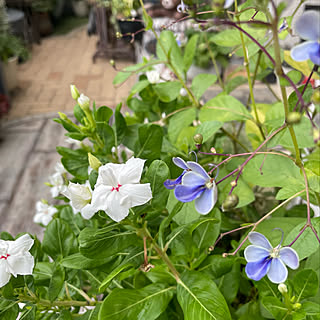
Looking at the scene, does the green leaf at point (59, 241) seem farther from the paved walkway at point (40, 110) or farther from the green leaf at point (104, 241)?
the paved walkway at point (40, 110)

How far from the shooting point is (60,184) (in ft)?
2.63

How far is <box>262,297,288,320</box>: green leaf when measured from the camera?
1.49 feet

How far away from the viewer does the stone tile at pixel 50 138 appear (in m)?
2.02

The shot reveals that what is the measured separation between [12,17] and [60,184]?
3495 mm

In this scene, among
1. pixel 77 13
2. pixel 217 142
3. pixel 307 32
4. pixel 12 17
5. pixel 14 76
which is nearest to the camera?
pixel 307 32

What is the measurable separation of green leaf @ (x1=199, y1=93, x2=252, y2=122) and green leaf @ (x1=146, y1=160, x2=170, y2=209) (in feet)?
0.71

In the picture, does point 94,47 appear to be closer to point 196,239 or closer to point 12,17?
point 12,17

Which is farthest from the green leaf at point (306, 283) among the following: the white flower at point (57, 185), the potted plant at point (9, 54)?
the potted plant at point (9, 54)

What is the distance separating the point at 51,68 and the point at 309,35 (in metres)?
3.52

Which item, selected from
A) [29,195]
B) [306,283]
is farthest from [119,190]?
[29,195]

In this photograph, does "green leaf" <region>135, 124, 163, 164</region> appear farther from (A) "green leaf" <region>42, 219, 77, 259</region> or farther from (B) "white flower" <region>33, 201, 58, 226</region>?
(B) "white flower" <region>33, 201, 58, 226</region>

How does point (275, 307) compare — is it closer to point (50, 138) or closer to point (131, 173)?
point (131, 173)

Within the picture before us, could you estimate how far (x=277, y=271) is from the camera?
0.35 m

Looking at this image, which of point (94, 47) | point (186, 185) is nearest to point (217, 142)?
point (186, 185)
